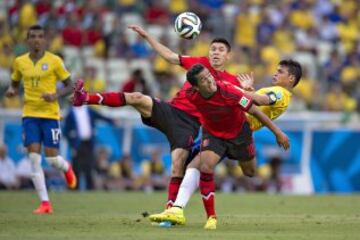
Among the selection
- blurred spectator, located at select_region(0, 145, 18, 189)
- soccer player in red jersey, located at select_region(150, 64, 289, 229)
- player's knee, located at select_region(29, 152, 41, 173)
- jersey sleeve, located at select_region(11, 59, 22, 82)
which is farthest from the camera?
blurred spectator, located at select_region(0, 145, 18, 189)

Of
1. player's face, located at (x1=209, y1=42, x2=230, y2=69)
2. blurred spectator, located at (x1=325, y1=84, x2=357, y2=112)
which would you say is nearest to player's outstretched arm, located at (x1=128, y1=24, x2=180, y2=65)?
player's face, located at (x1=209, y1=42, x2=230, y2=69)

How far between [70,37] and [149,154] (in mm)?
4088

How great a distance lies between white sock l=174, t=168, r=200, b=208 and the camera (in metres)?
12.7

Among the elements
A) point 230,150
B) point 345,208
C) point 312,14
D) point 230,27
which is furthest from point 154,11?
point 230,150

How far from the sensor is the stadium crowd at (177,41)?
26188 mm

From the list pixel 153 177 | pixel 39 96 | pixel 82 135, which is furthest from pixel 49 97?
pixel 153 177

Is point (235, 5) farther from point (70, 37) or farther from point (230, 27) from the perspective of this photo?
point (70, 37)

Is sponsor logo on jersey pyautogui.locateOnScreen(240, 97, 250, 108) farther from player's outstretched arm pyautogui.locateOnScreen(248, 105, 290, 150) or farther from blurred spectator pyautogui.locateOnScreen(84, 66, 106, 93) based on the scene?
blurred spectator pyautogui.locateOnScreen(84, 66, 106, 93)

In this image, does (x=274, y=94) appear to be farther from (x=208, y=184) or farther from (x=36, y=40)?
(x=36, y=40)

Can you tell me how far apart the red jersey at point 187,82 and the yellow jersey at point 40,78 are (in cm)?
289

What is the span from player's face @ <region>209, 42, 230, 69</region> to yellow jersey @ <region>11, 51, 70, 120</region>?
3445mm

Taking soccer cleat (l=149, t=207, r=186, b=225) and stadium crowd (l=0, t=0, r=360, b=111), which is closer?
soccer cleat (l=149, t=207, r=186, b=225)

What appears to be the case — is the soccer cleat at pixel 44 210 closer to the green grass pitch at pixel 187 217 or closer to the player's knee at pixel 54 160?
the green grass pitch at pixel 187 217

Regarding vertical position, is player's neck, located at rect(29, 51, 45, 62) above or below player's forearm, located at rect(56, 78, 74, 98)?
above
